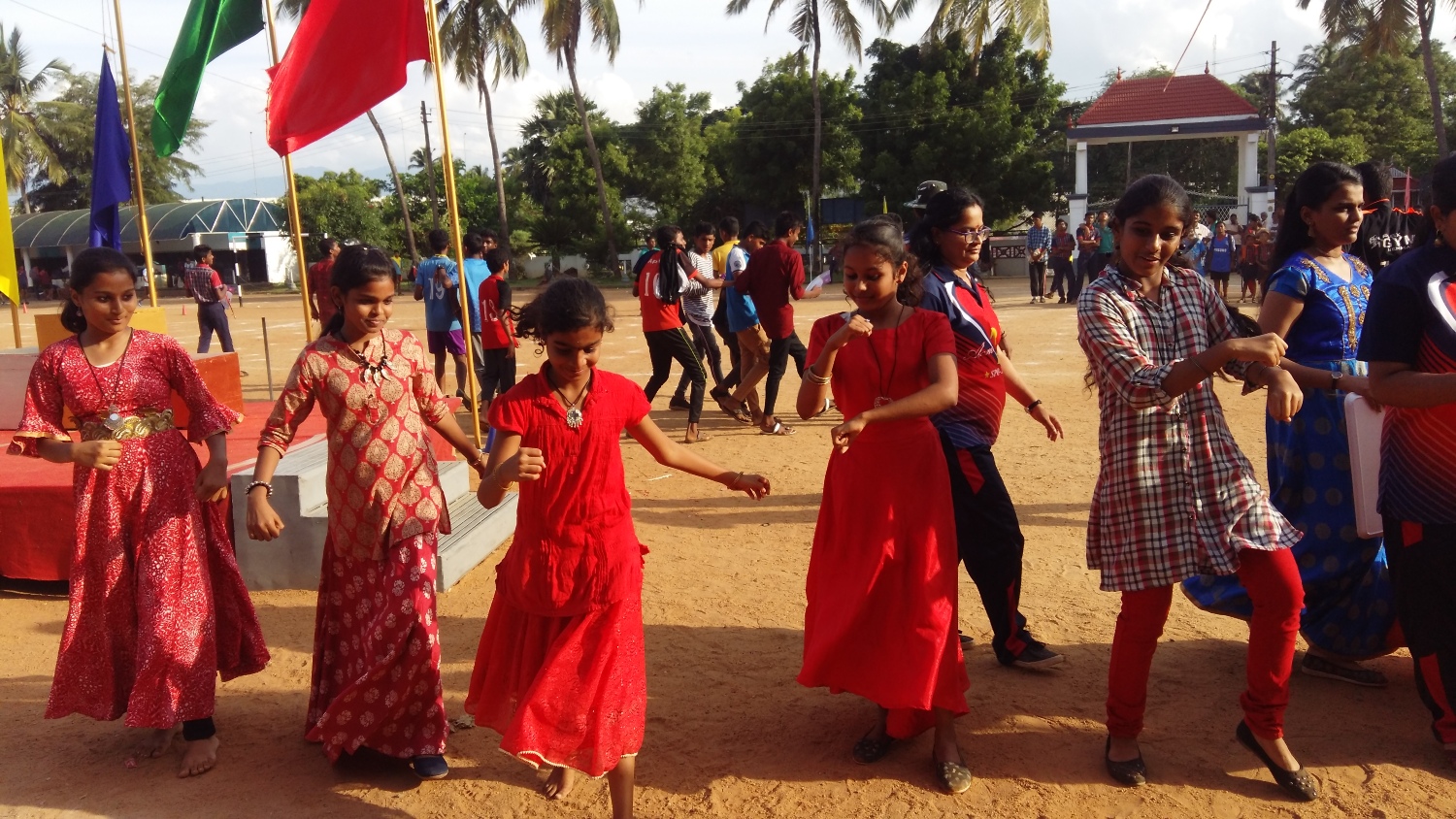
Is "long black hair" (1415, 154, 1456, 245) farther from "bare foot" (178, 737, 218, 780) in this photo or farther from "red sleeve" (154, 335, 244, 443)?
"bare foot" (178, 737, 218, 780)

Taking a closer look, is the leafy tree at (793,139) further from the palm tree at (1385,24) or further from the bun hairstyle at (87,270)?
the bun hairstyle at (87,270)

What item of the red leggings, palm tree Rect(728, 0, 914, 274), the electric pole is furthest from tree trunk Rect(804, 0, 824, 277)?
the red leggings

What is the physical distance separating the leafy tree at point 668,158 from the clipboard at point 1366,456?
36655 millimetres

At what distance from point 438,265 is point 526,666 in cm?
725

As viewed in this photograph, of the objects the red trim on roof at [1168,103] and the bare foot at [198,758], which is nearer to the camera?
the bare foot at [198,758]

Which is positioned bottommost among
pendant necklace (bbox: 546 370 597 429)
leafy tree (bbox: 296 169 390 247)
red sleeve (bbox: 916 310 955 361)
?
pendant necklace (bbox: 546 370 597 429)

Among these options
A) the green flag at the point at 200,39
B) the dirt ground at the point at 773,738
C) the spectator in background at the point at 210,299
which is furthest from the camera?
the spectator in background at the point at 210,299

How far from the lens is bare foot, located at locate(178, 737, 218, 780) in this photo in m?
3.61

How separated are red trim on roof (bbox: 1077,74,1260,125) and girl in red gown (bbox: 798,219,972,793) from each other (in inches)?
1076

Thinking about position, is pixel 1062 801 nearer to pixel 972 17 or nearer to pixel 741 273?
pixel 741 273

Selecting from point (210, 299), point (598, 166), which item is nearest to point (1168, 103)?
point (598, 166)

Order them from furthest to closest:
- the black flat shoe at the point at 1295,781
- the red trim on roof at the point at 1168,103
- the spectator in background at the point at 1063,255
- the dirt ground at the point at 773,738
Answer: the red trim on roof at the point at 1168,103
the spectator in background at the point at 1063,255
the dirt ground at the point at 773,738
the black flat shoe at the point at 1295,781

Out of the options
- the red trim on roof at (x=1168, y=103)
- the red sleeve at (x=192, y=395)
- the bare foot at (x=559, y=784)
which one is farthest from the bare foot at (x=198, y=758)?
the red trim on roof at (x=1168, y=103)

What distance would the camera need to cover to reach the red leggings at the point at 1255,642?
3.01 meters
